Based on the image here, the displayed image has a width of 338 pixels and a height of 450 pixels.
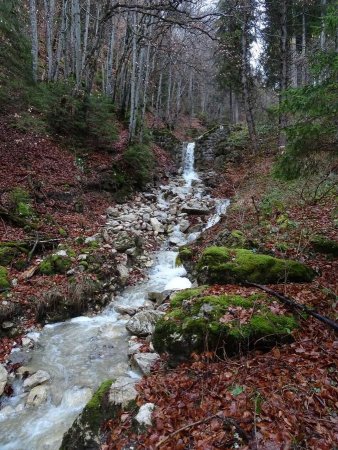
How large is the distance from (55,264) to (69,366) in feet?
8.94

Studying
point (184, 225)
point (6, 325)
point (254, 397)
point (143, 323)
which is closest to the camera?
point (254, 397)

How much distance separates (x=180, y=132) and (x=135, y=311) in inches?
967

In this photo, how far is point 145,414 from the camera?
3.29 m

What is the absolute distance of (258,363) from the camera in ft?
11.9

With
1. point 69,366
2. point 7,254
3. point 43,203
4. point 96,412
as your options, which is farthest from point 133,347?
point 43,203

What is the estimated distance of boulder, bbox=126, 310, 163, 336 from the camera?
590cm

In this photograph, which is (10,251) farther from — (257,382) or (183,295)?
(257,382)

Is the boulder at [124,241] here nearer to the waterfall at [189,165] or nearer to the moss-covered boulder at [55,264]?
the moss-covered boulder at [55,264]

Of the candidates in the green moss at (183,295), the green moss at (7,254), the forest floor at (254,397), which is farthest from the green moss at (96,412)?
the green moss at (7,254)

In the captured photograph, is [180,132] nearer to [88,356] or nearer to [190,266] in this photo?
[190,266]

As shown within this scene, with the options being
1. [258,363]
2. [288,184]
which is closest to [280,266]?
A: [258,363]

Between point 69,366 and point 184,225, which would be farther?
point 184,225

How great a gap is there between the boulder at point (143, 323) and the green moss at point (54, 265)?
2.20m

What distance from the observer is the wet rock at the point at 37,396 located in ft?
14.6
